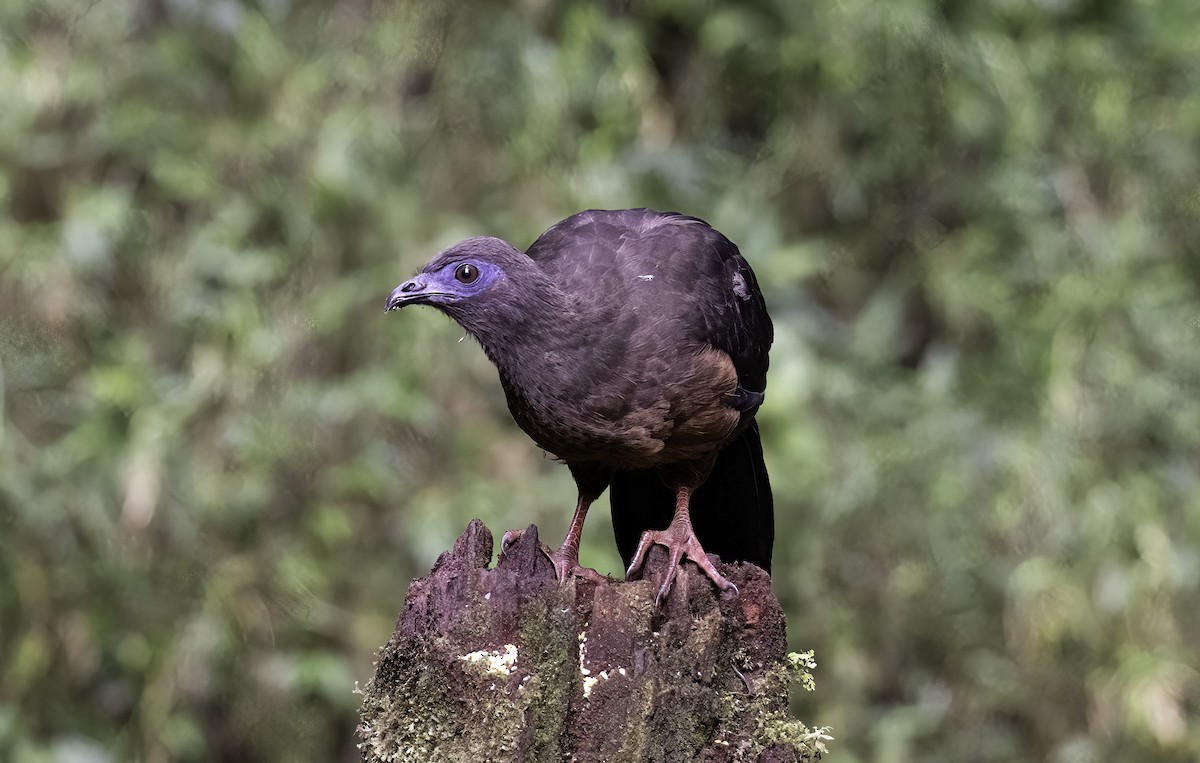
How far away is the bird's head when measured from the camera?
12.8ft

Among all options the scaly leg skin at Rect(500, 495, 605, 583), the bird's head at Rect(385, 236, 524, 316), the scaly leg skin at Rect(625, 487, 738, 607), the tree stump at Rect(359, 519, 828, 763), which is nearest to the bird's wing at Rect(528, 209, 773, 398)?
the bird's head at Rect(385, 236, 524, 316)

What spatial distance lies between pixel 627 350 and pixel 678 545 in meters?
0.61

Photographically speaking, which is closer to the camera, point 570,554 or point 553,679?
point 553,679

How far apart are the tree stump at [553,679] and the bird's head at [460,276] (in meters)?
0.85

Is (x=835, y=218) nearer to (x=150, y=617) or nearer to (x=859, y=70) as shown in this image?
(x=859, y=70)

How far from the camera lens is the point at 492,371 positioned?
7.54 m

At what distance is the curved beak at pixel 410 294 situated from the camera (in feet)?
12.7

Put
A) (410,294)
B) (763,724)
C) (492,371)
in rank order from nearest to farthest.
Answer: (763,724) < (410,294) < (492,371)

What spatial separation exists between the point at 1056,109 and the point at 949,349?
1589 millimetres

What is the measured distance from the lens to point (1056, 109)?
8.27 meters

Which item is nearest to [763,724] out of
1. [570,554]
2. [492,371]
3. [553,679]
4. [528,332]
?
[553,679]

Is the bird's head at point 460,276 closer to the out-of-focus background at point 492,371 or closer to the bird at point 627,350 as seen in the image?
the bird at point 627,350

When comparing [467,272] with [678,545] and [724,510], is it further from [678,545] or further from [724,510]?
[724,510]

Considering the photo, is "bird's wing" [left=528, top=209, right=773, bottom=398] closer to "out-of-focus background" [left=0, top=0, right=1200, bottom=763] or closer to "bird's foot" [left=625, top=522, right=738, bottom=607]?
"bird's foot" [left=625, top=522, right=738, bottom=607]
